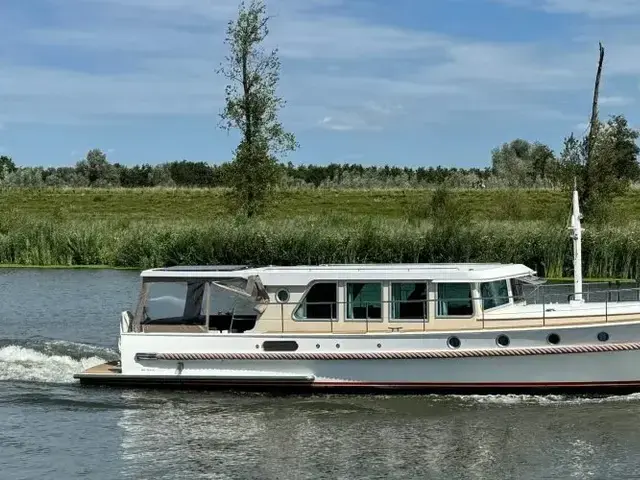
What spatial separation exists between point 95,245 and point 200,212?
24417 millimetres

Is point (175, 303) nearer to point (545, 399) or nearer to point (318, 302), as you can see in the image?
point (318, 302)

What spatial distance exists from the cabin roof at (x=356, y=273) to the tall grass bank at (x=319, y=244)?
19624 mm

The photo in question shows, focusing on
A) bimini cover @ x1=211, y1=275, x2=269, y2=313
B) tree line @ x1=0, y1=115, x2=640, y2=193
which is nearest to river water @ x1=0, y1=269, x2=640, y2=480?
bimini cover @ x1=211, y1=275, x2=269, y2=313

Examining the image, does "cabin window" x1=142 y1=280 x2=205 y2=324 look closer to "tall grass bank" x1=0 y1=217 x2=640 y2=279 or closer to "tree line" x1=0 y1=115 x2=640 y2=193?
"tall grass bank" x1=0 y1=217 x2=640 y2=279

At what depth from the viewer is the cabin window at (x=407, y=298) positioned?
71.5 ft

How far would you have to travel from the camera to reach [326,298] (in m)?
22.2

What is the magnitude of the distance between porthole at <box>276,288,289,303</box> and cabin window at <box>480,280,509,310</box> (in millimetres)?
4212

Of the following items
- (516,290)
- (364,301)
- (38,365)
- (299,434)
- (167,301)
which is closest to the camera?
(299,434)

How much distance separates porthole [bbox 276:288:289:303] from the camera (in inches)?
879

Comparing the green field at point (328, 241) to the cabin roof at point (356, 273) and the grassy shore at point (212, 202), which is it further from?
the cabin roof at point (356, 273)

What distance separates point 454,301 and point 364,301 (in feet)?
6.32

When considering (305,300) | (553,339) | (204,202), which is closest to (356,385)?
(305,300)

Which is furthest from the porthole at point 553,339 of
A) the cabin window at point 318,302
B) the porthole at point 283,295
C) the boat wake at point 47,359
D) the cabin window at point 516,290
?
the boat wake at point 47,359

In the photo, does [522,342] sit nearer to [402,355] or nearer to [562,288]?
[402,355]
